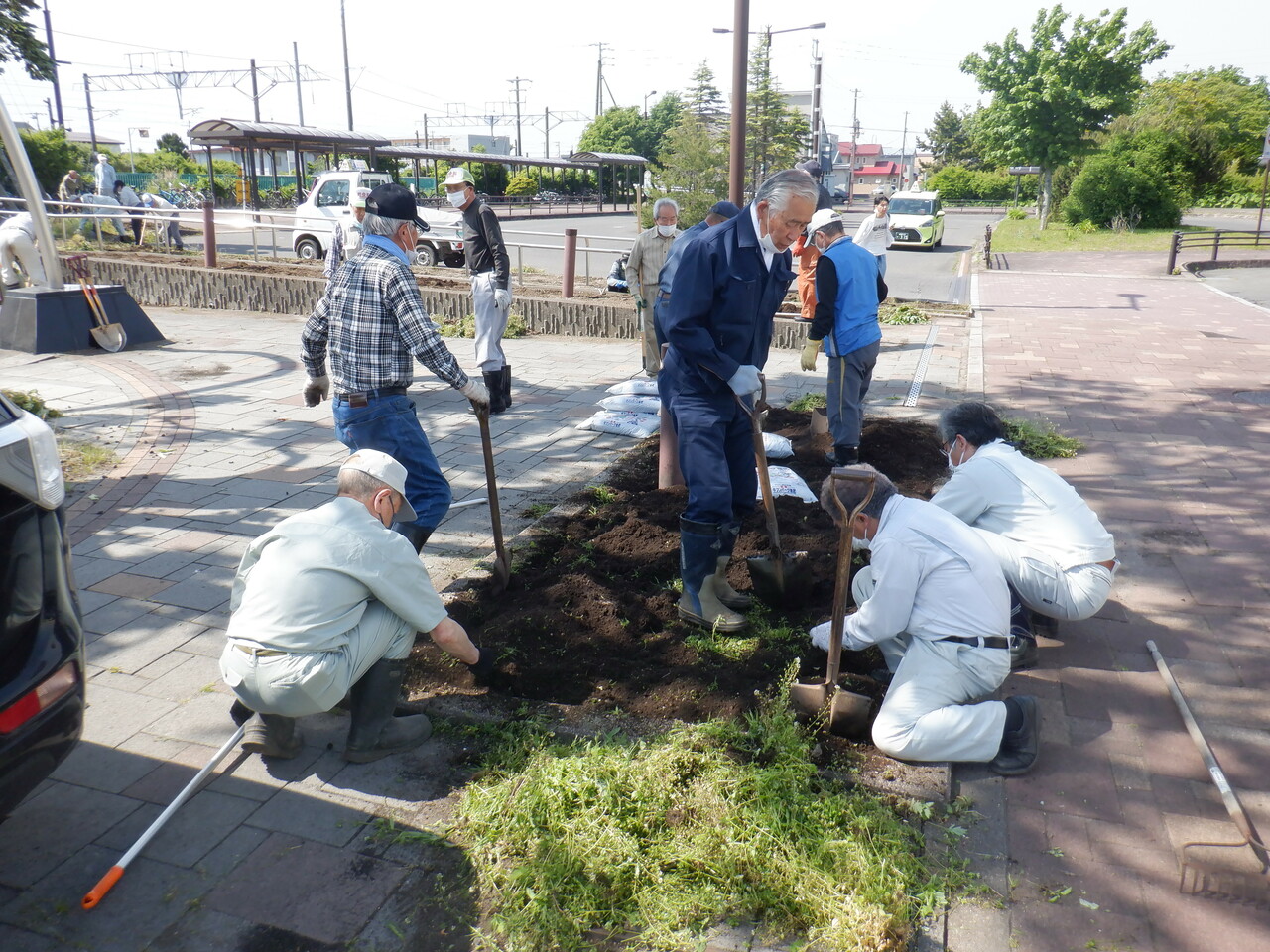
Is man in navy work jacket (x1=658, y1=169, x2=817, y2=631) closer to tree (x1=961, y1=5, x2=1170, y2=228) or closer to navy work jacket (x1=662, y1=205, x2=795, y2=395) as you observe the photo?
navy work jacket (x1=662, y1=205, x2=795, y2=395)

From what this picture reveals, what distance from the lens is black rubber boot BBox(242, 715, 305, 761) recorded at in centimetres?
310

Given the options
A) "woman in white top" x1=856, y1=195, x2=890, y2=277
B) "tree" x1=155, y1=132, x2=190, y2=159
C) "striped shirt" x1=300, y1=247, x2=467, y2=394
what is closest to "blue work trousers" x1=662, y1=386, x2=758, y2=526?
"striped shirt" x1=300, y1=247, x2=467, y2=394

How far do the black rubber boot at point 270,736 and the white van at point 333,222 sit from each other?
15473 millimetres

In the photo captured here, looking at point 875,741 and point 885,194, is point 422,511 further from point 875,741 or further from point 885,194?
point 885,194

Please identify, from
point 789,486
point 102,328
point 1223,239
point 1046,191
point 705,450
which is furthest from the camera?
point 1046,191

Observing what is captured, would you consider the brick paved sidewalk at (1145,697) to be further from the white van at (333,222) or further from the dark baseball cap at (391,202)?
the white van at (333,222)

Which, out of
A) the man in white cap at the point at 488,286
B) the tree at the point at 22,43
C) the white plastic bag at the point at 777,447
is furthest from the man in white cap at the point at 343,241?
the tree at the point at 22,43

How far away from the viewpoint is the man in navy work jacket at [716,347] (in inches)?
156

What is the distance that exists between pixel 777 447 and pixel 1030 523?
8.95 ft

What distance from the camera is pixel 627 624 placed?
4.09 metres

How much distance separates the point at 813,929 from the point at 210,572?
11.7ft

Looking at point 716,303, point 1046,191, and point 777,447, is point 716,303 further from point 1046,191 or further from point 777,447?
point 1046,191

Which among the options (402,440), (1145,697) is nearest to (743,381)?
(402,440)

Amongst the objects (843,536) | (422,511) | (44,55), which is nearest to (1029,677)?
(843,536)
